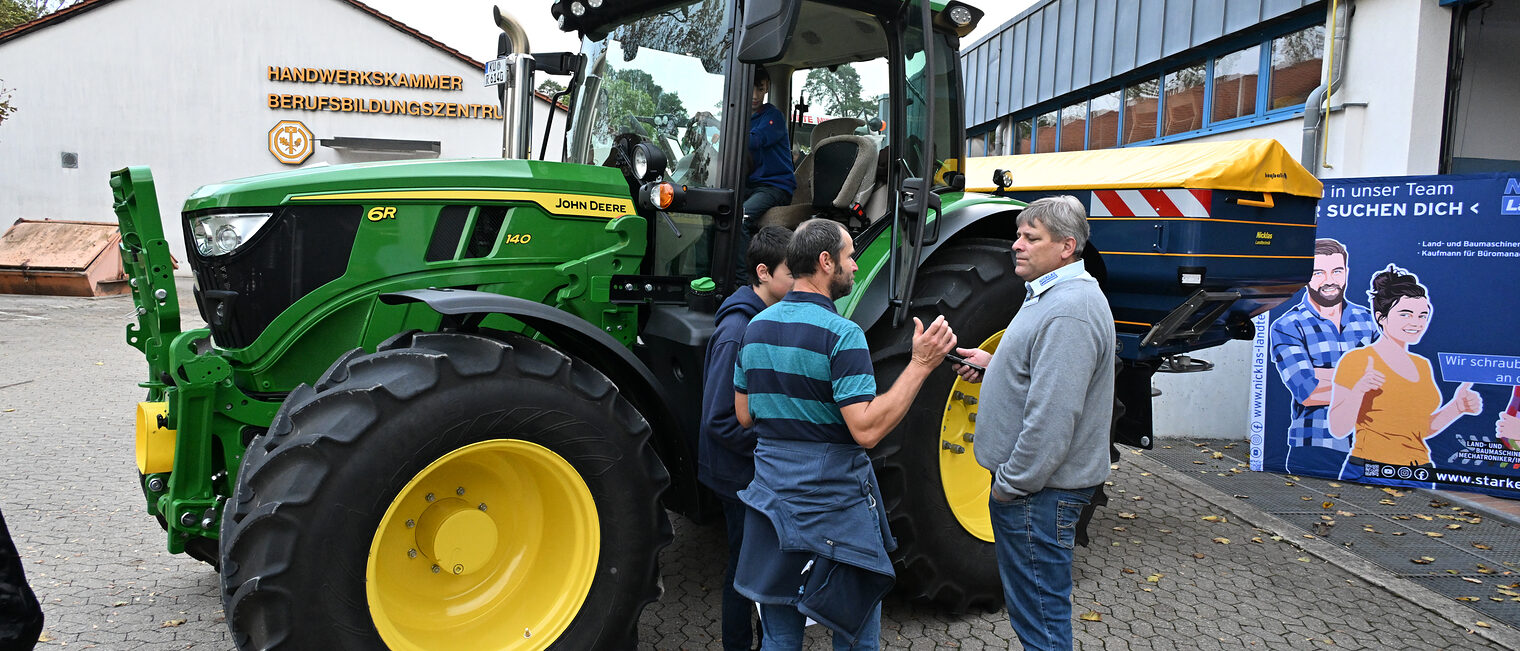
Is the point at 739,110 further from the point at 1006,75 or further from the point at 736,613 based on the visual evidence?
the point at 1006,75

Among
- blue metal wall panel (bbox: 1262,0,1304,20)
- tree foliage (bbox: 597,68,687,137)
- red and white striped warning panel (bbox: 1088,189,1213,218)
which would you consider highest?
blue metal wall panel (bbox: 1262,0,1304,20)

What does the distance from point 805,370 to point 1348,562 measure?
3.71m

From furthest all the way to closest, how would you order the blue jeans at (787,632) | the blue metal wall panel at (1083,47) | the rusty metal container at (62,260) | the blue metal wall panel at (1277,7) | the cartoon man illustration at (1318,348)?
the rusty metal container at (62,260) < the blue metal wall panel at (1083,47) < the blue metal wall panel at (1277,7) < the cartoon man illustration at (1318,348) < the blue jeans at (787,632)

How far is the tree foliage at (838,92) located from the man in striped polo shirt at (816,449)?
5.99 feet

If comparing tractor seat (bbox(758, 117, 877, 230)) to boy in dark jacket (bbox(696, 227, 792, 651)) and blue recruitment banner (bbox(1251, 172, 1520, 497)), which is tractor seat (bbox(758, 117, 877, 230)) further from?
blue recruitment banner (bbox(1251, 172, 1520, 497))

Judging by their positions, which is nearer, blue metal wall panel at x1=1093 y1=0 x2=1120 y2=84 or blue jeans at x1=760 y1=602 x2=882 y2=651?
blue jeans at x1=760 y1=602 x2=882 y2=651

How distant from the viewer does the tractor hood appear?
10.9 ft

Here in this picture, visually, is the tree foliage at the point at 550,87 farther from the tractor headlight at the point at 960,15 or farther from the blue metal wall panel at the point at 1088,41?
the blue metal wall panel at the point at 1088,41

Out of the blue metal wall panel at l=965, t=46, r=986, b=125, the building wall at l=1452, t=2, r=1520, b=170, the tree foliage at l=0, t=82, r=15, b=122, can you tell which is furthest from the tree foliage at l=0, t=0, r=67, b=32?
the building wall at l=1452, t=2, r=1520, b=170

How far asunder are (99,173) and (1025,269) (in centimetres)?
2113

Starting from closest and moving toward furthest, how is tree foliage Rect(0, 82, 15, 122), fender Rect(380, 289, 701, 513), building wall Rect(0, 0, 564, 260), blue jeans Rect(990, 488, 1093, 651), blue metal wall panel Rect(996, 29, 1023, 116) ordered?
blue jeans Rect(990, 488, 1093, 651)
fender Rect(380, 289, 701, 513)
blue metal wall panel Rect(996, 29, 1023, 116)
tree foliage Rect(0, 82, 15, 122)
building wall Rect(0, 0, 564, 260)

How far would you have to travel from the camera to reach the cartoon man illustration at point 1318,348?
6391 millimetres

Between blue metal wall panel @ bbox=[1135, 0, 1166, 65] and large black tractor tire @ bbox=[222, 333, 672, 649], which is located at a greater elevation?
blue metal wall panel @ bbox=[1135, 0, 1166, 65]

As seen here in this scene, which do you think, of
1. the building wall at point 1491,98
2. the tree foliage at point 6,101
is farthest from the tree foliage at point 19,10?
the building wall at point 1491,98
